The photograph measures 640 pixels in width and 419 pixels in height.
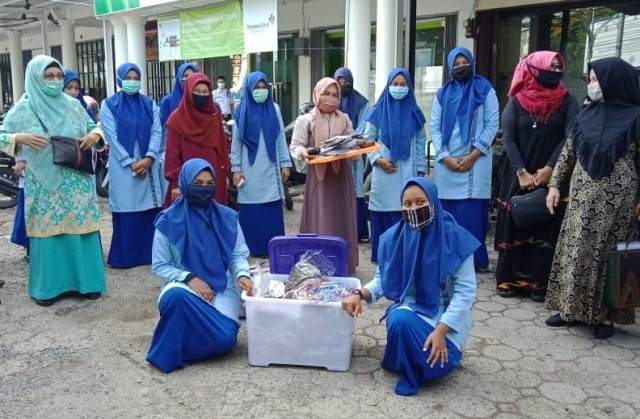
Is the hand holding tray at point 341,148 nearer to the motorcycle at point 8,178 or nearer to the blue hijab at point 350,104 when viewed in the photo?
the blue hijab at point 350,104

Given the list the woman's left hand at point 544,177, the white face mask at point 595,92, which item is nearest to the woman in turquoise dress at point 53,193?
the woman's left hand at point 544,177

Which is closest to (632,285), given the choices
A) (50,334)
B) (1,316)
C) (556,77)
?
(556,77)

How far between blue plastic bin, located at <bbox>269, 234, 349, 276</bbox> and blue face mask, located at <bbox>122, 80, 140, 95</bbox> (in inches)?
83.5

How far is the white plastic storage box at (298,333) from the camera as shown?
9.45ft

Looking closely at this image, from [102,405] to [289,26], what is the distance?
29.8ft

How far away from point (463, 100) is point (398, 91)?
1.53ft

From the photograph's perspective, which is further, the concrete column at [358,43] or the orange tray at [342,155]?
the concrete column at [358,43]

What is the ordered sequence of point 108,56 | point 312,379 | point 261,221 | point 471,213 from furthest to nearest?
point 108,56 → point 261,221 → point 471,213 → point 312,379

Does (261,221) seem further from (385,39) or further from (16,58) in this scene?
(16,58)

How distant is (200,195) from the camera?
308 centimetres

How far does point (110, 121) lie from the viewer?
15.5ft

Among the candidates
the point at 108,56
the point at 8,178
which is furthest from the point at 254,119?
the point at 108,56

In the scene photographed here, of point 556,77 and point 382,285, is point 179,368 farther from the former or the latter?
point 556,77

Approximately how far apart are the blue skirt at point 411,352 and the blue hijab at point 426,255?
104mm
